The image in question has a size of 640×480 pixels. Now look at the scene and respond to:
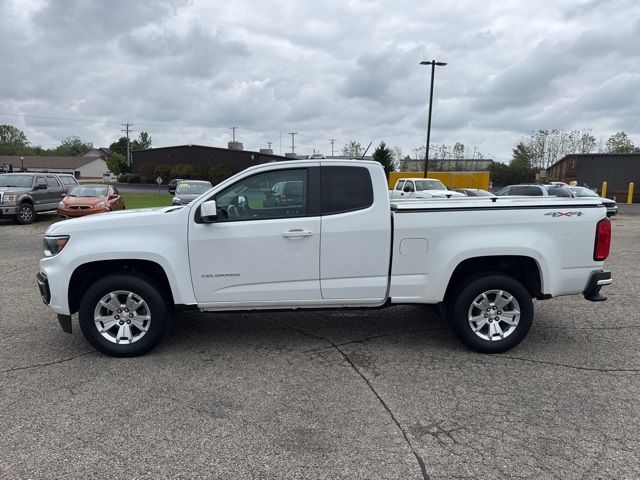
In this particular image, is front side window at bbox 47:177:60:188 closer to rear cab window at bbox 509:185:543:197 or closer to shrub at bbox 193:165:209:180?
rear cab window at bbox 509:185:543:197

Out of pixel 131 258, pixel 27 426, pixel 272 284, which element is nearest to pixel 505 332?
pixel 272 284

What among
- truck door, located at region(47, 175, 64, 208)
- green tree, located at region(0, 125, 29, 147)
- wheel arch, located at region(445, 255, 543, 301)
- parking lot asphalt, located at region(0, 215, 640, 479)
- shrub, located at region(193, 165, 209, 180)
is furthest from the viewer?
green tree, located at region(0, 125, 29, 147)

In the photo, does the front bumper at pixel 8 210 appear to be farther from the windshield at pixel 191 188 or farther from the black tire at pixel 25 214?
the windshield at pixel 191 188

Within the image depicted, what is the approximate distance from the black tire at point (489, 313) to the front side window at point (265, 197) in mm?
1763

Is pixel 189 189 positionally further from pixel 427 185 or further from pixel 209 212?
pixel 209 212

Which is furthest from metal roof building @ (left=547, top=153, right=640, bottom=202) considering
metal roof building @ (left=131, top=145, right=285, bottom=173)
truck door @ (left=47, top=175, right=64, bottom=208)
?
truck door @ (left=47, top=175, right=64, bottom=208)

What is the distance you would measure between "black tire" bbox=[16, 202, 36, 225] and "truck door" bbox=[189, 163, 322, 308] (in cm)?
1545

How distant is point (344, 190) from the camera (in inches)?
183

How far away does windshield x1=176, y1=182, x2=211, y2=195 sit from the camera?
60.9 feet

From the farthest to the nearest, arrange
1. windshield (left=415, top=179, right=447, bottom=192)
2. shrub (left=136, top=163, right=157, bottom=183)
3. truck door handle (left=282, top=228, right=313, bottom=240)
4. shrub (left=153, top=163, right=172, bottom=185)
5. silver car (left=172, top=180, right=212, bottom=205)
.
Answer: shrub (left=136, top=163, right=157, bottom=183) → shrub (left=153, top=163, right=172, bottom=185) → windshield (left=415, top=179, right=447, bottom=192) → silver car (left=172, top=180, right=212, bottom=205) → truck door handle (left=282, top=228, right=313, bottom=240)

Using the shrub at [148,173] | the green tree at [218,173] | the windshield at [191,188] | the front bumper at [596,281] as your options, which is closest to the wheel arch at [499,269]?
the front bumper at [596,281]

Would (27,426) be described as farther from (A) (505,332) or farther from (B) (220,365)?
(A) (505,332)

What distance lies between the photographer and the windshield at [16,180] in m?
17.3

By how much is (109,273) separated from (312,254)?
6.56 ft
